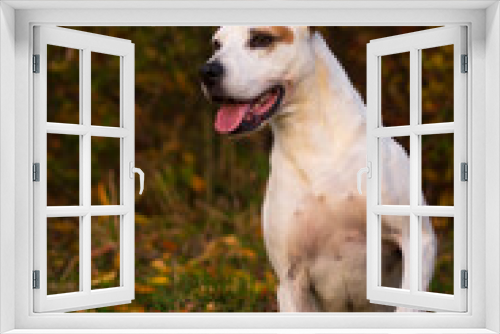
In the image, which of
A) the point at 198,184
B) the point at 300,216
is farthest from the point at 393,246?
the point at 198,184

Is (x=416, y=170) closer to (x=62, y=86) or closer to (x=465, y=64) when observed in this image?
(x=465, y=64)

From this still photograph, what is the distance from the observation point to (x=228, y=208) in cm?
440

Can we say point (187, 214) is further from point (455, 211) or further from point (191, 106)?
point (455, 211)

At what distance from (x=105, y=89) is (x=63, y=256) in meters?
1.26

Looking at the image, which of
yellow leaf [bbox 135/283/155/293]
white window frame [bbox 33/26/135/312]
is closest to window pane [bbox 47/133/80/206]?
yellow leaf [bbox 135/283/155/293]

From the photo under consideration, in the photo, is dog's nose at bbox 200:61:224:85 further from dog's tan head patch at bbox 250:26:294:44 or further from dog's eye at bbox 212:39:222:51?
dog's tan head patch at bbox 250:26:294:44

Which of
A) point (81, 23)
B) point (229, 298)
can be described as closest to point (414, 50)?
point (81, 23)

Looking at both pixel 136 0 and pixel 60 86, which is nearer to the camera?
pixel 136 0

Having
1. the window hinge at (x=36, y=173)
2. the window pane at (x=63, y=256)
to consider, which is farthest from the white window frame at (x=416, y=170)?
the window pane at (x=63, y=256)

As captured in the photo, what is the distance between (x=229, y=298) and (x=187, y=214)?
0.92 metres

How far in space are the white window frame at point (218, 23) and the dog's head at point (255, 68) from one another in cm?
105

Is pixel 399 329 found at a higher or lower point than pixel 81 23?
lower

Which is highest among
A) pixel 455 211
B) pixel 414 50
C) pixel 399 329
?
pixel 414 50

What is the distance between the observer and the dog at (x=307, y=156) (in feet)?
9.19
